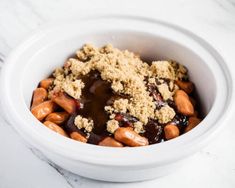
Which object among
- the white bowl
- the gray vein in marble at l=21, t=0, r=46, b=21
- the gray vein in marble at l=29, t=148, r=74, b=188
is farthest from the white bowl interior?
the gray vein in marble at l=21, t=0, r=46, b=21

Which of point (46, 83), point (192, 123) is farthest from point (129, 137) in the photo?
point (46, 83)

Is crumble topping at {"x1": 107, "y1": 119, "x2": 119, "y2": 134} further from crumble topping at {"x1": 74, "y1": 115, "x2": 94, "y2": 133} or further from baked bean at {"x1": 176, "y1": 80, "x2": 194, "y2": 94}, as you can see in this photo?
baked bean at {"x1": 176, "y1": 80, "x2": 194, "y2": 94}

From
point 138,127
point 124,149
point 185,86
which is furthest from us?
point 185,86

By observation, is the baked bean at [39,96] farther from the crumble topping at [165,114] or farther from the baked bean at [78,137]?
the crumble topping at [165,114]

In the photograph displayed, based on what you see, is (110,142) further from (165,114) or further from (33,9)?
(33,9)

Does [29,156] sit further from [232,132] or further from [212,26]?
[212,26]

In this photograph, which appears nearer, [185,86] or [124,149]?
[124,149]

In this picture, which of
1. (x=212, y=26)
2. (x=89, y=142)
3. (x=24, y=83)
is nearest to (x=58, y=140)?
(x=89, y=142)
